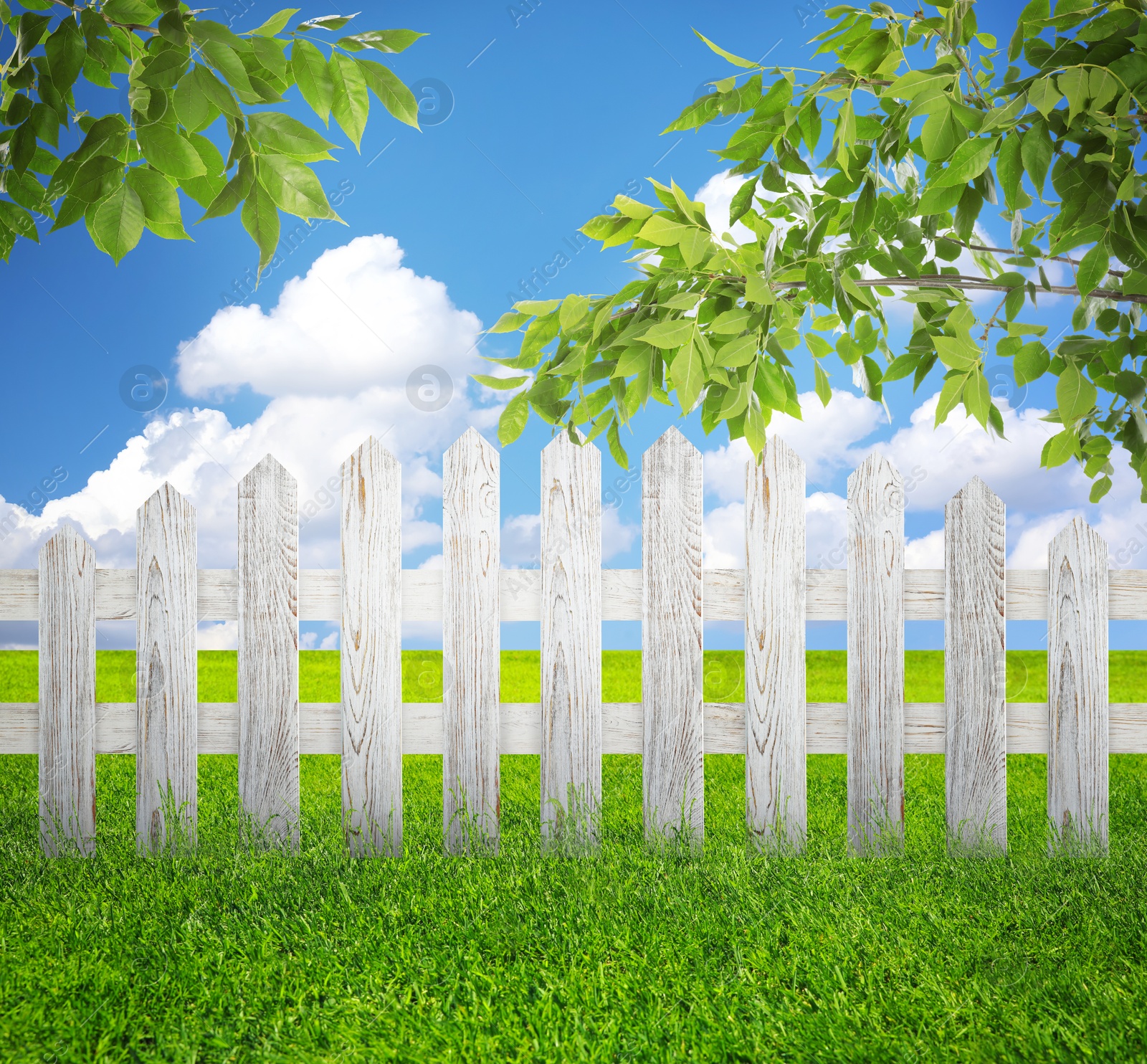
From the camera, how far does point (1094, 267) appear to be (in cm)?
181

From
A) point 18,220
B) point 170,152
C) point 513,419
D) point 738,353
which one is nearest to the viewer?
point 170,152

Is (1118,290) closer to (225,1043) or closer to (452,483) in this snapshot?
(452,483)

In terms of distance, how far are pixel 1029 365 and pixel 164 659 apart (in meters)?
3.52

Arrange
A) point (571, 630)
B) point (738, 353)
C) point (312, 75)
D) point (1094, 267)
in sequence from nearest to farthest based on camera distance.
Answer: point (312, 75) → point (1094, 267) → point (738, 353) → point (571, 630)

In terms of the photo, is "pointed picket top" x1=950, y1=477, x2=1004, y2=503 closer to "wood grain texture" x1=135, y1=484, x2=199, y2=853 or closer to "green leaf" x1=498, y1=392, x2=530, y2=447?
"green leaf" x1=498, y1=392, x2=530, y2=447

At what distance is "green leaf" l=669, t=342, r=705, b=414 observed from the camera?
1.81 metres

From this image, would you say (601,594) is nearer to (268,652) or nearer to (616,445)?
(616,445)

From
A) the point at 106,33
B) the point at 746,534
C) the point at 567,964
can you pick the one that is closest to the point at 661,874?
the point at 567,964

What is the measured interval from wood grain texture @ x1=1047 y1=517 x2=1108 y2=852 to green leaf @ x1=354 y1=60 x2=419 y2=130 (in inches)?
131

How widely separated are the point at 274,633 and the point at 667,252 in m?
2.32

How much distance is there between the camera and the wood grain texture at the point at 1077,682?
3.49m

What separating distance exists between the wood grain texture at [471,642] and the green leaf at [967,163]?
6.87 feet

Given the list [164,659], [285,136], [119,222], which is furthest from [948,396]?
[164,659]

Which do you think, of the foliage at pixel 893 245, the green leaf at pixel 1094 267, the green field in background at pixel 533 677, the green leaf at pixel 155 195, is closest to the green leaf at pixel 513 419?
the foliage at pixel 893 245
